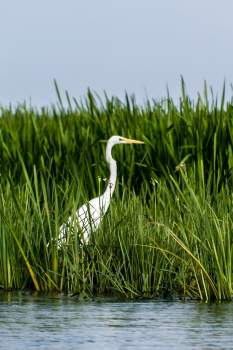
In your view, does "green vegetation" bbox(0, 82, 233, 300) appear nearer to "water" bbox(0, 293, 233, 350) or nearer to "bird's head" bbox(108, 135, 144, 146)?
"water" bbox(0, 293, 233, 350)


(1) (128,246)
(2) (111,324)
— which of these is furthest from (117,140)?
(2) (111,324)

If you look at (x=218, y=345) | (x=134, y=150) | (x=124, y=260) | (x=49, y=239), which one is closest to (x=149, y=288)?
(x=124, y=260)

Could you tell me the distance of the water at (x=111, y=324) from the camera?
8.08 metres

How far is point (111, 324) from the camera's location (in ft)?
29.1

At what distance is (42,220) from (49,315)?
1747 mm

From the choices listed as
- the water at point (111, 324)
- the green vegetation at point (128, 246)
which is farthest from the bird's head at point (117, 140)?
the water at point (111, 324)

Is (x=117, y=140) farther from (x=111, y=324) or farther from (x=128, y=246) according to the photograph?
(x=111, y=324)

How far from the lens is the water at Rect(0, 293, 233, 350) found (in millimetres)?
8078

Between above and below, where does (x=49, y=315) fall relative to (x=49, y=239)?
below

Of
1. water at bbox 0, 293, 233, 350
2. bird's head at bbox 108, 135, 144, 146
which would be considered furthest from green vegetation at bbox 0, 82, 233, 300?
bird's head at bbox 108, 135, 144, 146

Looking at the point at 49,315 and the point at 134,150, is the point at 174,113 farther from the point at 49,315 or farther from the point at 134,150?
the point at 49,315

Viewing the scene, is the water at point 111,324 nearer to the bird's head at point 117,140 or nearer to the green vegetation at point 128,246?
the green vegetation at point 128,246

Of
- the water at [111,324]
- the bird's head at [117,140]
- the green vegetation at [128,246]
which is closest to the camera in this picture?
the water at [111,324]

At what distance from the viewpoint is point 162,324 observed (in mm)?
8828
